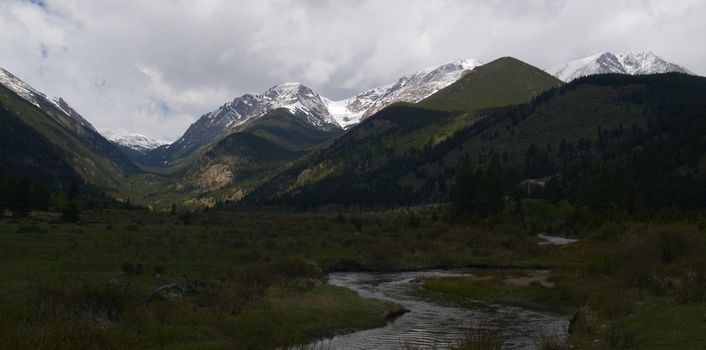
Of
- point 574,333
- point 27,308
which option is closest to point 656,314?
point 574,333

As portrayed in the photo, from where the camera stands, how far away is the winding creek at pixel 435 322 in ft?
96.4

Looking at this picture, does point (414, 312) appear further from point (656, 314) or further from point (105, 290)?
point (105, 290)

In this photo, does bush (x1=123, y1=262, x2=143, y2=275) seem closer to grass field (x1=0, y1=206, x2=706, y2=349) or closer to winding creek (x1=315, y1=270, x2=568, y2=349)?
grass field (x1=0, y1=206, x2=706, y2=349)

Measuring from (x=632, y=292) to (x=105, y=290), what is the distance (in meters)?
34.9

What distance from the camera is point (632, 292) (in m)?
39.7

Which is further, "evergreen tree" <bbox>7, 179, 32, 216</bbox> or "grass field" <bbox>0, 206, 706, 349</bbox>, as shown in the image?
"evergreen tree" <bbox>7, 179, 32, 216</bbox>

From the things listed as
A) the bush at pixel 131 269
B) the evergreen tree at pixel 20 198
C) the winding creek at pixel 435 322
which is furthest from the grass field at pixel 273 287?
the evergreen tree at pixel 20 198

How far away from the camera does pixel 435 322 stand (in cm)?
3538

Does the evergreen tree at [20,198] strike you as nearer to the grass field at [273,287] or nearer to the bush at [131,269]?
the grass field at [273,287]

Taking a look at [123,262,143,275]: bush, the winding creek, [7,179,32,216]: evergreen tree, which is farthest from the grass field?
[7,179,32,216]: evergreen tree

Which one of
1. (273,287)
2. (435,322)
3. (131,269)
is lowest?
(435,322)

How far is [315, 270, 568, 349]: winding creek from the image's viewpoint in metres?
29.4

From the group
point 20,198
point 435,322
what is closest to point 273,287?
point 435,322

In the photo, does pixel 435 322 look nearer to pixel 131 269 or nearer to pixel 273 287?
pixel 273 287
